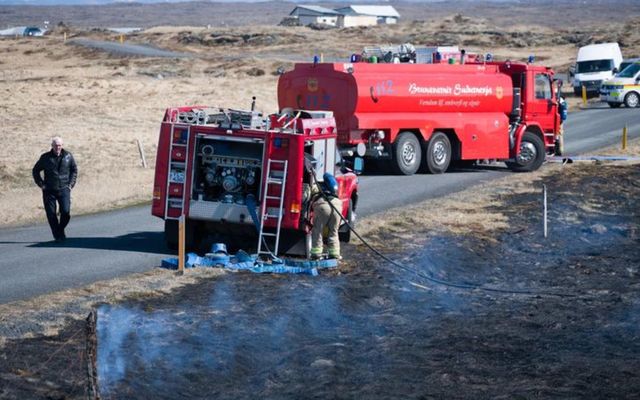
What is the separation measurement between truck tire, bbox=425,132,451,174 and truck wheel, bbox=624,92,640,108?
22849 millimetres

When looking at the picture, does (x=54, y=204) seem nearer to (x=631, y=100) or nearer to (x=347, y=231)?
(x=347, y=231)

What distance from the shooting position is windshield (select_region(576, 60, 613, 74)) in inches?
2127

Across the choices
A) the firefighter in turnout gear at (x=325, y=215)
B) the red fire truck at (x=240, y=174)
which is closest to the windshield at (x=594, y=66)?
the red fire truck at (x=240, y=174)

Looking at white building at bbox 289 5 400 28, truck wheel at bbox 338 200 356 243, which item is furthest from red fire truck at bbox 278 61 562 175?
white building at bbox 289 5 400 28

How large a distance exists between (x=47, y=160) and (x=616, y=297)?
9.26 metres

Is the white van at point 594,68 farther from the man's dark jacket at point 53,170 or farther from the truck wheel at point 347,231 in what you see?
the man's dark jacket at point 53,170

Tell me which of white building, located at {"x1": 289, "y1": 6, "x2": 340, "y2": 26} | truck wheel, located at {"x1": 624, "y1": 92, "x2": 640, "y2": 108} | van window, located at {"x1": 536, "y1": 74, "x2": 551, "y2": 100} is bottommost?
van window, located at {"x1": 536, "y1": 74, "x2": 551, "y2": 100}

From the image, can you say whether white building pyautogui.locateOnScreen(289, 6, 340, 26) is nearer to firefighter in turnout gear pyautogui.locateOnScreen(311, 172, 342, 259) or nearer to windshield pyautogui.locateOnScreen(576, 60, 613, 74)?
windshield pyautogui.locateOnScreen(576, 60, 613, 74)

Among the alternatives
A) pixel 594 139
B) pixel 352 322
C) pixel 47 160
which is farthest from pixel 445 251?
pixel 594 139

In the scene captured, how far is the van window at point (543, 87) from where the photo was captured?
29.1 meters

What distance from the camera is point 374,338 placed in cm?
1310

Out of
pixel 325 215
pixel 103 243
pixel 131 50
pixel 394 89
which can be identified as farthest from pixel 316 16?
pixel 325 215

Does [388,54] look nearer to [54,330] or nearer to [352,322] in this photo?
[352,322]

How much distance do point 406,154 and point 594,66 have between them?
2960 centimetres
